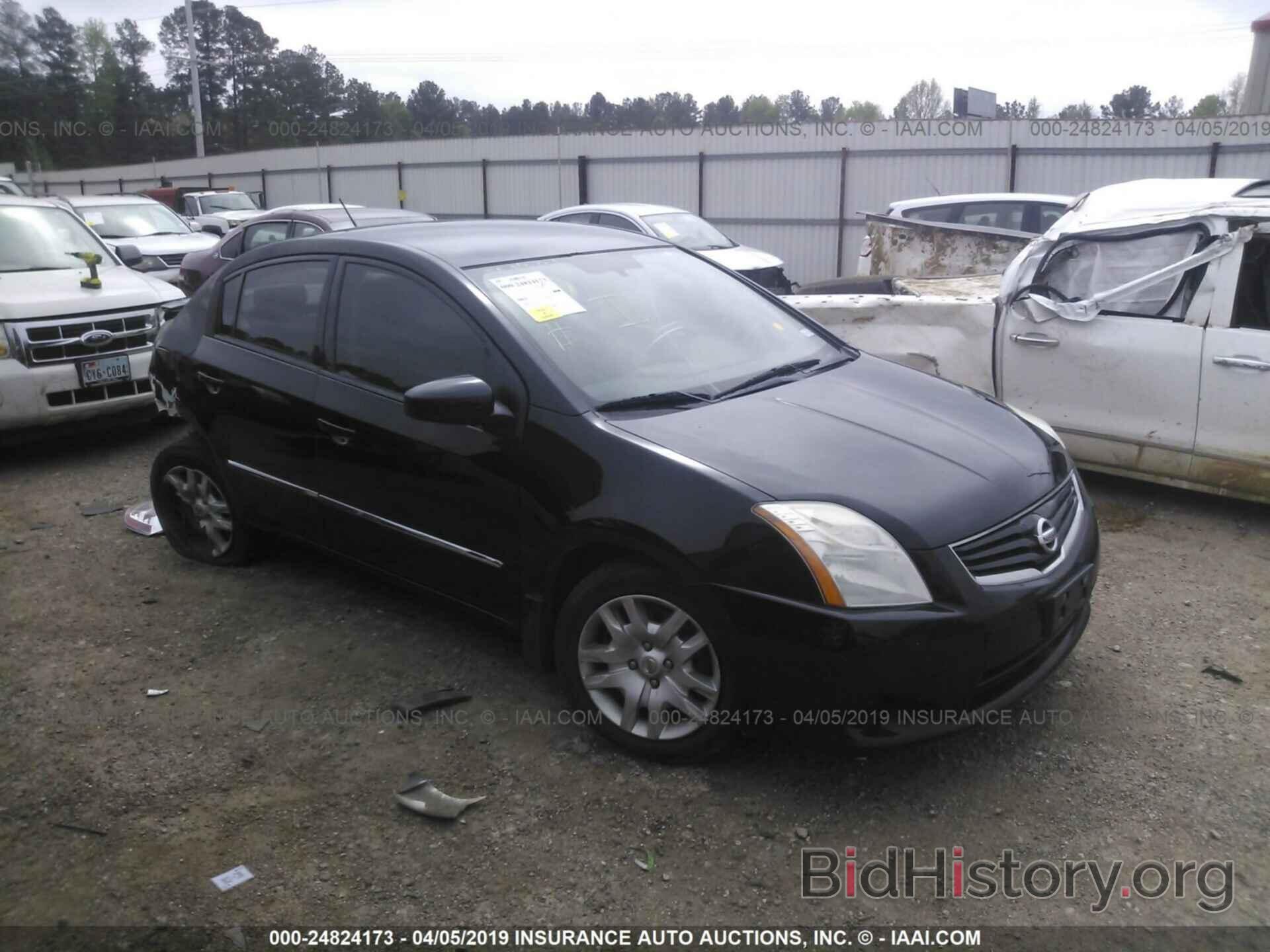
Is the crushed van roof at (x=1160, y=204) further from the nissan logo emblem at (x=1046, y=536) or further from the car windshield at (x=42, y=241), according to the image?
the car windshield at (x=42, y=241)

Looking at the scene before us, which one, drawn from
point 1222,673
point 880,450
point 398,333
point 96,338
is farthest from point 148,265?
point 1222,673

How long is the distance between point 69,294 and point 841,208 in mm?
12537

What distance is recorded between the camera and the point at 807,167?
56.1ft

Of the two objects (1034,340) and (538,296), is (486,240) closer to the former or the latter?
(538,296)

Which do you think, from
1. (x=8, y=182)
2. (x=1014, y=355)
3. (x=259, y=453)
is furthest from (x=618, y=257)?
(x=8, y=182)

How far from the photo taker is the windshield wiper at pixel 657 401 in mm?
3365

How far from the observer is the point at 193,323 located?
480cm

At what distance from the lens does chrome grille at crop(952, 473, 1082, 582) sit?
2936 mm

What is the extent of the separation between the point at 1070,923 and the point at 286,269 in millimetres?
3716

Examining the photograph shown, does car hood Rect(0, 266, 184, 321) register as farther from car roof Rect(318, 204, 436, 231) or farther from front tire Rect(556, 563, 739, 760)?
front tire Rect(556, 563, 739, 760)

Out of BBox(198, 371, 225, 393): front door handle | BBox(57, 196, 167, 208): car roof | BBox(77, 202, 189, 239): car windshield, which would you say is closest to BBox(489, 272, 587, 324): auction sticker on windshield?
BBox(198, 371, 225, 393): front door handle

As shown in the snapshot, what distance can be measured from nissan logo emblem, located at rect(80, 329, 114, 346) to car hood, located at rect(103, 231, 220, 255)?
7.08 m

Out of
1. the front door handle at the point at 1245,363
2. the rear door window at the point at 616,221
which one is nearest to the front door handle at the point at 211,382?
the front door handle at the point at 1245,363

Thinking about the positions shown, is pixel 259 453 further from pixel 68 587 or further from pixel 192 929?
pixel 192 929
